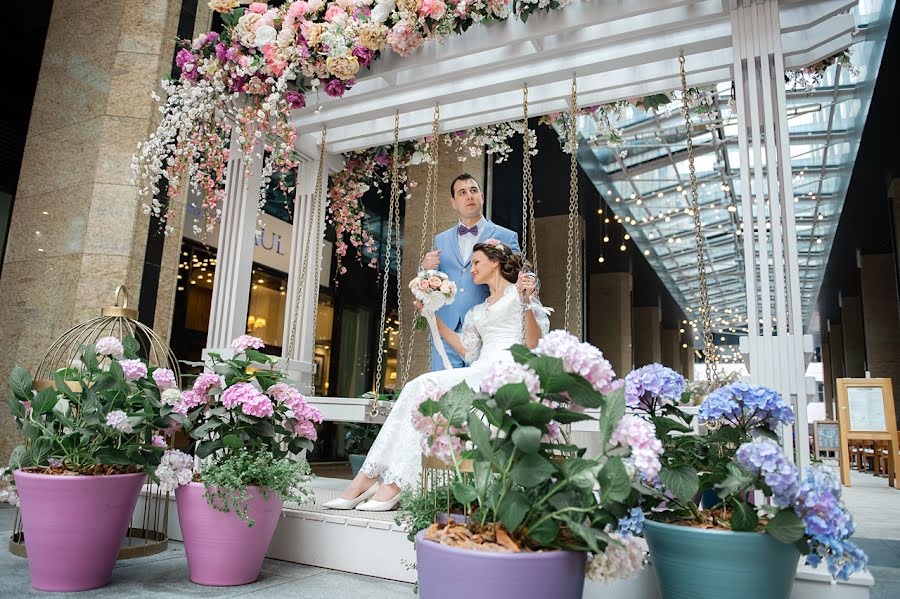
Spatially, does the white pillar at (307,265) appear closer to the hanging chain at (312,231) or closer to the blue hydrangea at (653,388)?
the hanging chain at (312,231)

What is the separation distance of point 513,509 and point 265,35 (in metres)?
3.02

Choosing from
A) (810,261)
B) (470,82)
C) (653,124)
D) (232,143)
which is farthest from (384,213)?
(810,261)

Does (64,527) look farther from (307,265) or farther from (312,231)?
(312,231)

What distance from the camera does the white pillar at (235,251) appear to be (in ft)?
12.4

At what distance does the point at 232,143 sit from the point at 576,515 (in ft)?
11.4

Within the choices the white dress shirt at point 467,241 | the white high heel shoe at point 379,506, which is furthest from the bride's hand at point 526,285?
the white high heel shoe at point 379,506

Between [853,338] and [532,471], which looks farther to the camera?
[853,338]

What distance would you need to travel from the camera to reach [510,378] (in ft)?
4.11

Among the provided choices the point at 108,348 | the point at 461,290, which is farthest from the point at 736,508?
the point at 461,290

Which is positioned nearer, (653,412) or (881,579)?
(653,412)

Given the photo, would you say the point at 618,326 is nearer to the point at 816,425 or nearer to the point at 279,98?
the point at 816,425

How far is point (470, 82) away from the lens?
10.9 ft

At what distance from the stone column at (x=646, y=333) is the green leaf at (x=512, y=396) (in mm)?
19222

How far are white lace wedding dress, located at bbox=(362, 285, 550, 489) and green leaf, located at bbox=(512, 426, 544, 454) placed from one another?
4.25 ft
